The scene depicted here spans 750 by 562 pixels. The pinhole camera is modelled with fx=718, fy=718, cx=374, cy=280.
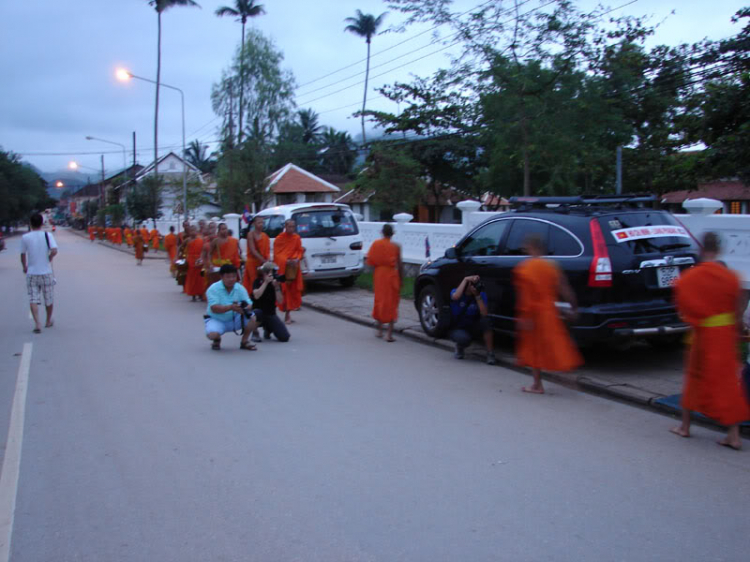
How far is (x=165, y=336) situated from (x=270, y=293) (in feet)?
6.17

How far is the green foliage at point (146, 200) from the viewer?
5150 centimetres

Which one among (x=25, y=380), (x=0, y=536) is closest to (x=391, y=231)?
(x=25, y=380)

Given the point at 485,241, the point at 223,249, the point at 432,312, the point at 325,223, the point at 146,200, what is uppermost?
the point at 146,200

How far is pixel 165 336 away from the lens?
35.8 feet

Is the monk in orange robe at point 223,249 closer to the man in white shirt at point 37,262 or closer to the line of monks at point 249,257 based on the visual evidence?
the line of monks at point 249,257

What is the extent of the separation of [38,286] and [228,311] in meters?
3.91

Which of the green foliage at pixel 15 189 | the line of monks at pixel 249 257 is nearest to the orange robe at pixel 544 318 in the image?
the line of monks at pixel 249 257

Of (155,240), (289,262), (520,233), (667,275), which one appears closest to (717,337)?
(667,275)

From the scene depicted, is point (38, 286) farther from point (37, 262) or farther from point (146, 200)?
point (146, 200)

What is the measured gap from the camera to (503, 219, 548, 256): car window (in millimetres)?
8234

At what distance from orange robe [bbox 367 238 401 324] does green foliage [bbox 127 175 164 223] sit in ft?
143

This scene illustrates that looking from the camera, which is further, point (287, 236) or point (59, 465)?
point (287, 236)

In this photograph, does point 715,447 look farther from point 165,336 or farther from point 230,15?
point 230,15

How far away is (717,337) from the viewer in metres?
5.30
